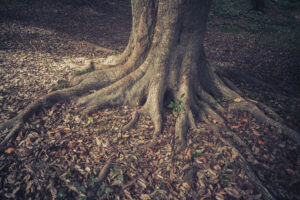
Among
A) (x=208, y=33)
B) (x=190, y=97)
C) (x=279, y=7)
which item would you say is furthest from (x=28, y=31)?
(x=279, y=7)

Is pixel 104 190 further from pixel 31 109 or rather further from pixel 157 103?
pixel 31 109

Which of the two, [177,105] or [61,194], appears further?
[177,105]

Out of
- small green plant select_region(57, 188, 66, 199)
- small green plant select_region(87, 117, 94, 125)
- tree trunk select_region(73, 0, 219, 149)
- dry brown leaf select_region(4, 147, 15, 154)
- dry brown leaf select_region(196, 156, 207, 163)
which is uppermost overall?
tree trunk select_region(73, 0, 219, 149)

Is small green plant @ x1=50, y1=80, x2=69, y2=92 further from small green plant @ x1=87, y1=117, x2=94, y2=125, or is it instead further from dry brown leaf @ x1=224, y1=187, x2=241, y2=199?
dry brown leaf @ x1=224, y1=187, x2=241, y2=199

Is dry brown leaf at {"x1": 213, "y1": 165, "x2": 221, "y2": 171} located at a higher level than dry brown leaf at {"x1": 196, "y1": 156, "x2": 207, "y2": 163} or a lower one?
lower

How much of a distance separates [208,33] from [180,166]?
8.34m

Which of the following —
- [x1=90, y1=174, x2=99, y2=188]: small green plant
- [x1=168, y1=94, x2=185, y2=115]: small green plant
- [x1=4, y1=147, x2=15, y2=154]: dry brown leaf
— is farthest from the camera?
[x1=168, y1=94, x2=185, y2=115]: small green plant

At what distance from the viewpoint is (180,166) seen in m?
2.92

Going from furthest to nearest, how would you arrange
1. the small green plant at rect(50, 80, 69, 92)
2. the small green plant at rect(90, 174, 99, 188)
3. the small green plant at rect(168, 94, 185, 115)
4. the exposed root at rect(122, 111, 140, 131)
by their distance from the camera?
the small green plant at rect(50, 80, 69, 92) < the small green plant at rect(168, 94, 185, 115) < the exposed root at rect(122, 111, 140, 131) < the small green plant at rect(90, 174, 99, 188)

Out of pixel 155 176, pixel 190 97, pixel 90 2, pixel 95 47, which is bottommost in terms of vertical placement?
pixel 155 176

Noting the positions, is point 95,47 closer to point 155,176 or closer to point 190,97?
point 190,97

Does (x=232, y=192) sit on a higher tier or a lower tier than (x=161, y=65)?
lower

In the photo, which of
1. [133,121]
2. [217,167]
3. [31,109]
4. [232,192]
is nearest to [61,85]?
[31,109]

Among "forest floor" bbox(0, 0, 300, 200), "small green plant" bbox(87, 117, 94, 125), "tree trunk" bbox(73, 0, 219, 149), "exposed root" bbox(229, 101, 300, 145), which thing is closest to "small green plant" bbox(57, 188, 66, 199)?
"forest floor" bbox(0, 0, 300, 200)
